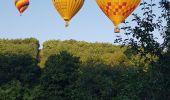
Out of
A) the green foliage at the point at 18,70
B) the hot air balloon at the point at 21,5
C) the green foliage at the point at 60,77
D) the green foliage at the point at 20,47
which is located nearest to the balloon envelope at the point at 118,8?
the green foliage at the point at 60,77

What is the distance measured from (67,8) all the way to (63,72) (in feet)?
23.8

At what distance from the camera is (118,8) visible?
116 feet

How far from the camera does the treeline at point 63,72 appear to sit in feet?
143

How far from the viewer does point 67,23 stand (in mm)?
39031

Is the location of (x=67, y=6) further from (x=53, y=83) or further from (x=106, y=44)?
(x=106, y=44)

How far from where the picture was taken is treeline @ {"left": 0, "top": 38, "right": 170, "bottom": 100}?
43.7 meters

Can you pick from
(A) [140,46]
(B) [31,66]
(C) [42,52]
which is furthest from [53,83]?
(A) [140,46]

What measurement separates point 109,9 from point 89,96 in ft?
35.8

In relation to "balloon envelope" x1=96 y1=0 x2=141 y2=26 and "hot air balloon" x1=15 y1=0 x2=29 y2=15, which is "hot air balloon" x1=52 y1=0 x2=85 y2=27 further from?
"hot air balloon" x1=15 y1=0 x2=29 y2=15

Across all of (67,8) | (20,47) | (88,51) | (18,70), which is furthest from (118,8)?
(88,51)

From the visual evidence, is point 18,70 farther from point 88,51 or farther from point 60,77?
point 88,51

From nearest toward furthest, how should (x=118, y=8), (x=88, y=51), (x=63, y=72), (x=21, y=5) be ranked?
(x=118, y=8)
(x=63, y=72)
(x=21, y=5)
(x=88, y=51)

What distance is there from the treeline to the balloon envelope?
3.89 m

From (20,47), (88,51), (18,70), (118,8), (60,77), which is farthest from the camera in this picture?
(88,51)
